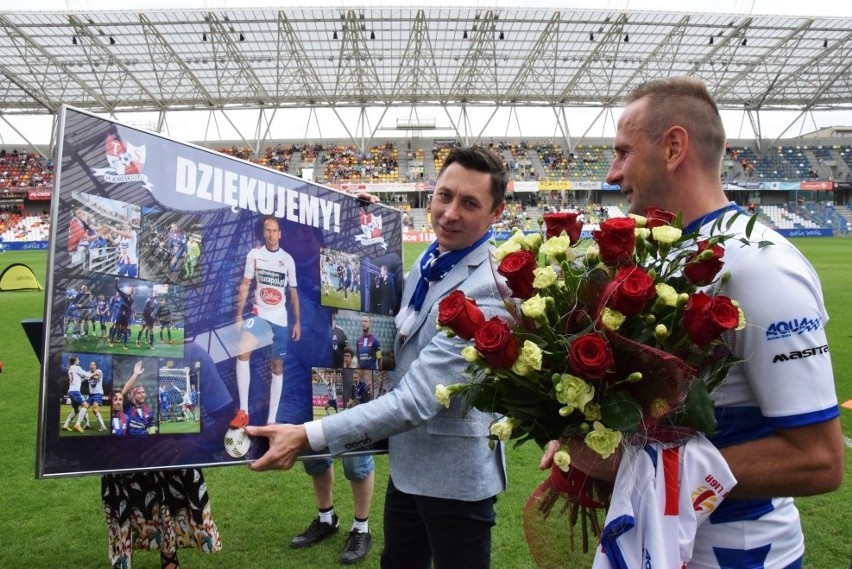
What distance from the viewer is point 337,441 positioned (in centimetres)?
220

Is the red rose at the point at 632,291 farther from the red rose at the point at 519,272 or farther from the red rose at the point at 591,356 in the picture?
the red rose at the point at 519,272

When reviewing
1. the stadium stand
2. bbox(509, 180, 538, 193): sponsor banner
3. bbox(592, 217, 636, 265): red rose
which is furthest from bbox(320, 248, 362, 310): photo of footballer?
bbox(509, 180, 538, 193): sponsor banner

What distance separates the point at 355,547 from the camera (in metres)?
3.82

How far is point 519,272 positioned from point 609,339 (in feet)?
0.83

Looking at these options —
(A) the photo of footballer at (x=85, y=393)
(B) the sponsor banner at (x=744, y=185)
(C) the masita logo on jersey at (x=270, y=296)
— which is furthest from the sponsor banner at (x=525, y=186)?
(A) the photo of footballer at (x=85, y=393)

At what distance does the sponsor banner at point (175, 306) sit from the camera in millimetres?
1947

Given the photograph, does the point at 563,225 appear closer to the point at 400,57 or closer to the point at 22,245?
the point at 400,57

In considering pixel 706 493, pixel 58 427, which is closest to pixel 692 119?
pixel 706 493

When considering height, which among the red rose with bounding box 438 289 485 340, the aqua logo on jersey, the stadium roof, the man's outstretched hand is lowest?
the man's outstretched hand

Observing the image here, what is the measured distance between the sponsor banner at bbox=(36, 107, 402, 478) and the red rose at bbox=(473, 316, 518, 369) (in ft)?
3.78

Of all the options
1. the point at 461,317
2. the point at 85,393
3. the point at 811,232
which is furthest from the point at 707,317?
the point at 811,232

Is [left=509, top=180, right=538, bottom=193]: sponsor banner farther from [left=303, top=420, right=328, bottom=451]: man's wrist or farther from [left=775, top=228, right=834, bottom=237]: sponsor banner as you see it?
[left=303, top=420, right=328, bottom=451]: man's wrist

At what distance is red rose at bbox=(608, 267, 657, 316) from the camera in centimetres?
131

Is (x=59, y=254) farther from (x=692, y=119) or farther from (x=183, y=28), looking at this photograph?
(x=183, y=28)
